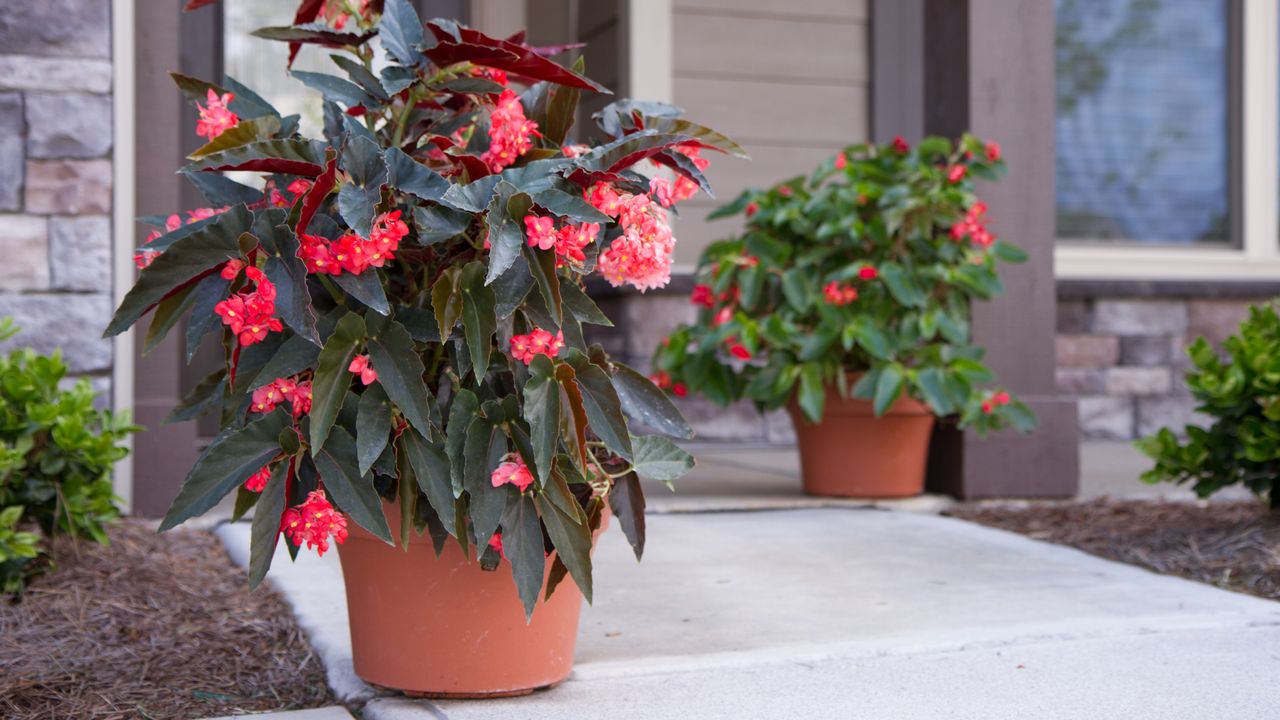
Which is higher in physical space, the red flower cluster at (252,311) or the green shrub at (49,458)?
the red flower cluster at (252,311)

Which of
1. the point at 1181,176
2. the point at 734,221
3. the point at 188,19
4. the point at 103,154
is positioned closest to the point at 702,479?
the point at 734,221

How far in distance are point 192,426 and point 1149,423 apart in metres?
4.13

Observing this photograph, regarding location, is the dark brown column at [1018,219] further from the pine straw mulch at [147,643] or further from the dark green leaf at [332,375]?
the dark green leaf at [332,375]

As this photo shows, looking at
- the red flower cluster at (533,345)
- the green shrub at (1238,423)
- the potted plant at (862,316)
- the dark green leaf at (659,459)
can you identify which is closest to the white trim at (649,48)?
the potted plant at (862,316)

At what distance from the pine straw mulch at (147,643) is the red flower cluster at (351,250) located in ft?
2.14

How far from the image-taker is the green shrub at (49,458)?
2271 millimetres

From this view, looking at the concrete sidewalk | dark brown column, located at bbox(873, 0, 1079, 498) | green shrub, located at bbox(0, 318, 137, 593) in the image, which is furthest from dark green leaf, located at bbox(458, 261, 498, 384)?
dark brown column, located at bbox(873, 0, 1079, 498)

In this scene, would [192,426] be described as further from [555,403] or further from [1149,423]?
[1149,423]

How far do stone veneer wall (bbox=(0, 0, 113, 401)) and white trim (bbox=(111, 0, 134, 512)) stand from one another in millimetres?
16

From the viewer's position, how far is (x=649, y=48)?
4777 millimetres

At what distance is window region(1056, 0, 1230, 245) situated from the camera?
5.55 metres

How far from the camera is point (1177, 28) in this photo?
221 inches

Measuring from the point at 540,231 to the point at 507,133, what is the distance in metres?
0.20

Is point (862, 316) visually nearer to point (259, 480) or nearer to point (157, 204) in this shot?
point (157, 204)
